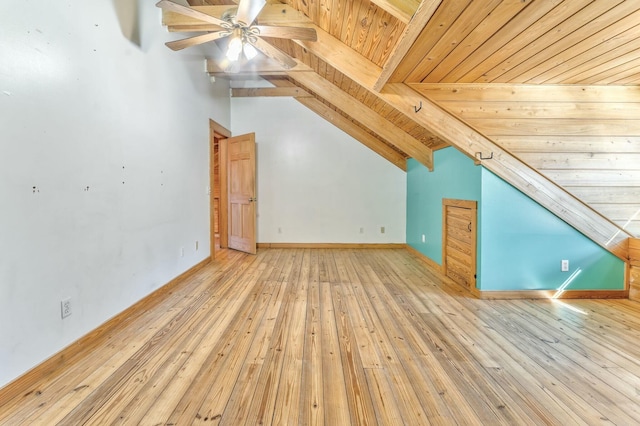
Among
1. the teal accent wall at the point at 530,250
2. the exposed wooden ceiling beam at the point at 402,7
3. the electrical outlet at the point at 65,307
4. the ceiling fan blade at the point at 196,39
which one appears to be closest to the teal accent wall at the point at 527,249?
the teal accent wall at the point at 530,250

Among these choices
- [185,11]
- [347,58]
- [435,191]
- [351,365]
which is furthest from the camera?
[435,191]

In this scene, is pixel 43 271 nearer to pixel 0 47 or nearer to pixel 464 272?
pixel 0 47

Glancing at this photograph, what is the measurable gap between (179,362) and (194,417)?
1.63 feet

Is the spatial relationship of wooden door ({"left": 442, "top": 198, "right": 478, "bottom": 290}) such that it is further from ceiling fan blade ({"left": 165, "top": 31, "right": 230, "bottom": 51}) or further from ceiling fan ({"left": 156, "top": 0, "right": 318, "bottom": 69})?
ceiling fan blade ({"left": 165, "top": 31, "right": 230, "bottom": 51})

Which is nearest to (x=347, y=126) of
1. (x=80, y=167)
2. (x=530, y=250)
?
(x=530, y=250)

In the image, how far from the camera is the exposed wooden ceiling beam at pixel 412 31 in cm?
160

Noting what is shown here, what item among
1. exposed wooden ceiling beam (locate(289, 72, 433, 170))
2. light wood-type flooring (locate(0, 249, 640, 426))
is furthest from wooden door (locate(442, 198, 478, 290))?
exposed wooden ceiling beam (locate(289, 72, 433, 170))

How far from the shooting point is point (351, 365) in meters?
1.66

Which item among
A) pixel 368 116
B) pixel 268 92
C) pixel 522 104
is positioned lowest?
pixel 522 104

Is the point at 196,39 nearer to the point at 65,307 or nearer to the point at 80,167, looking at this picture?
the point at 80,167

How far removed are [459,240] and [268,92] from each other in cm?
388

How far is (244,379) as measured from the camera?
1.54 metres

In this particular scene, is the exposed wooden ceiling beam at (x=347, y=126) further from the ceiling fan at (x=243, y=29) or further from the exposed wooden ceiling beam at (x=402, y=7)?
the exposed wooden ceiling beam at (x=402, y=7)

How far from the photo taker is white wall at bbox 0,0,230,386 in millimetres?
1425
